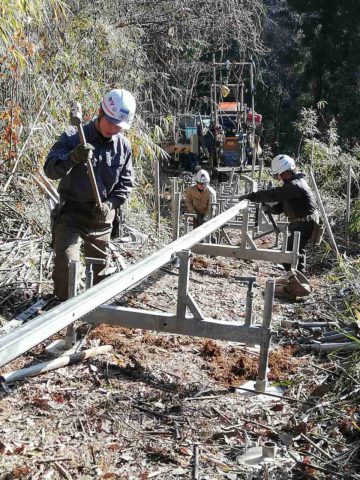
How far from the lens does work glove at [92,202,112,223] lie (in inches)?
193

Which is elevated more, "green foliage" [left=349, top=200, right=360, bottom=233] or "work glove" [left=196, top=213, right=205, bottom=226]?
"green foliage" [left=349, top=200, right=360, bottom=233]

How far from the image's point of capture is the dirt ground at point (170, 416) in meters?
3.06

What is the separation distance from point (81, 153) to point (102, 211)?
708 millimetres

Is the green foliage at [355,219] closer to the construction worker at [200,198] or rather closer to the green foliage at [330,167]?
the green foliage at [330,167]

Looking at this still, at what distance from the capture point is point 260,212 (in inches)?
336

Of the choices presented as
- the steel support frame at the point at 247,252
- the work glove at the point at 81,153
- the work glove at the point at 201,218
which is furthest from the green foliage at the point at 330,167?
the work glove at the point at 81,153

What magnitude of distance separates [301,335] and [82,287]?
2.11 m

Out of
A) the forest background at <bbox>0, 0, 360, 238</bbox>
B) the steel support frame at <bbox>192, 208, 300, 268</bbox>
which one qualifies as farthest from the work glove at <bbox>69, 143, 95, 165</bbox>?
the steel support frame at <bbox>192, 208, 300, 268</bbox>

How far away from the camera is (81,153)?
4.33 meters

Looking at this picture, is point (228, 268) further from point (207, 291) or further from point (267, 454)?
point (267, 454)

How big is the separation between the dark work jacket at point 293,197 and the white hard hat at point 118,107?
3477 mm

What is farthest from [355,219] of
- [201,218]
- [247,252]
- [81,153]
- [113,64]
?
[81,153]

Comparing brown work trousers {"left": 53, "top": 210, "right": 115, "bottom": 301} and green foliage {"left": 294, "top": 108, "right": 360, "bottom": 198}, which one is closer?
brown work trousers {"left": 53, "top": 210, "right": 115, "bottom": 301}

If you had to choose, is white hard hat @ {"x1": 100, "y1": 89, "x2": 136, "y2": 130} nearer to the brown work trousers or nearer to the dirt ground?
the brown work trousers
